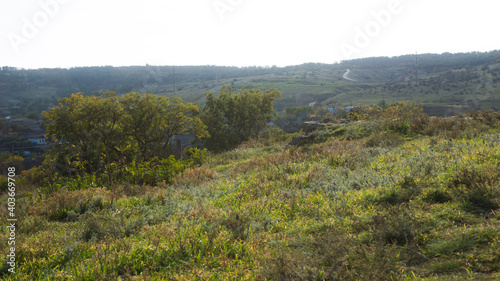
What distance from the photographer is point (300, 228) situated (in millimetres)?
4457

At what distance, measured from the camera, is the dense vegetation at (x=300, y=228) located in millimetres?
3219

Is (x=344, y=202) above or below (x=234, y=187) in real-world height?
above

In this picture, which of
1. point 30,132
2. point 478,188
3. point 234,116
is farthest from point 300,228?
point 30,132

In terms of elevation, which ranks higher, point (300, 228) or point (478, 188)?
point (478, 188)

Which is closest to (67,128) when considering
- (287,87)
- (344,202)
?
(344,202)

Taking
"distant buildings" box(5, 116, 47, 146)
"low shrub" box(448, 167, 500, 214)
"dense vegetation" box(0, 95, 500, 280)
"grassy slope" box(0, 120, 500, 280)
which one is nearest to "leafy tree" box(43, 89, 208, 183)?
"dense vegetation" box(0, 95, 500, 280)

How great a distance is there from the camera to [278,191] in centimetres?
647

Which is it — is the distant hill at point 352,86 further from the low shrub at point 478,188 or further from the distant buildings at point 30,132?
the low shrub at point 478,188

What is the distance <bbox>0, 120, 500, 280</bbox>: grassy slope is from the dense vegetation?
0.02 meters

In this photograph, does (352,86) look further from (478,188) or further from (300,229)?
(300,229)

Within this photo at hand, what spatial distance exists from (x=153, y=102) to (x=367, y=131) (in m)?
13.3

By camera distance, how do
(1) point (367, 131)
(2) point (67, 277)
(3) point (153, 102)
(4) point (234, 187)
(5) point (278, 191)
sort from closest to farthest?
(2) point (67, 277), (5) point (278, 191), (4) point (234, 187), (1) point (367, 131), (3) point (153, 102)

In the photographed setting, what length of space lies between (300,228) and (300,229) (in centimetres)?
2

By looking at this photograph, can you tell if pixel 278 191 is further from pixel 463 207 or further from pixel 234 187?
pixel 463 207
